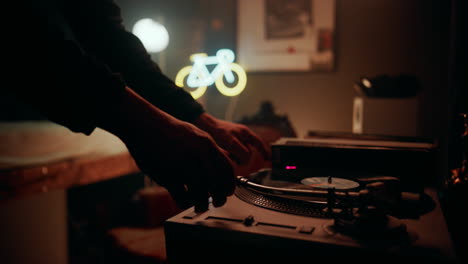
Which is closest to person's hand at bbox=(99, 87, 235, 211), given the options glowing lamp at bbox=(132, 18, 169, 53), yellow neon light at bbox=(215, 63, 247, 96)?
yellow neon light at bbox=(215, 63, 247, 96)

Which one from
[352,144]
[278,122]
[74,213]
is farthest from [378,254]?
[74,213]

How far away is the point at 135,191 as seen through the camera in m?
3.22

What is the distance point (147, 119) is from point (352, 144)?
51 centimetres

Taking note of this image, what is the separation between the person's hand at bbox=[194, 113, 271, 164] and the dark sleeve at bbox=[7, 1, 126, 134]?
382mm

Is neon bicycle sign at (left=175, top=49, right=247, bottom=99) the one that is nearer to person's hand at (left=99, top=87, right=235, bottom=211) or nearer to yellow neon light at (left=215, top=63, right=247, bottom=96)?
yellow neon light at (left=215, top=63, right=247, bottom=96)

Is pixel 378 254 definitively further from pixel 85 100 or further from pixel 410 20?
pixel 410 20

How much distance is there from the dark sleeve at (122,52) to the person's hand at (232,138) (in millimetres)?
40

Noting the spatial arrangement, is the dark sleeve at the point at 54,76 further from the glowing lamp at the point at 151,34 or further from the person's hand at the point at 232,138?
the glowing lamp at the point at 151,34

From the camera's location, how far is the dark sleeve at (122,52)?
80cm

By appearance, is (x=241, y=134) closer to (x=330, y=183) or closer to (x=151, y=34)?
(x=330, y=183)

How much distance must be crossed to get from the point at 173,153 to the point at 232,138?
0.35 meters

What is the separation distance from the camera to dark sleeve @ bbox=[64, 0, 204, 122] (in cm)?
80

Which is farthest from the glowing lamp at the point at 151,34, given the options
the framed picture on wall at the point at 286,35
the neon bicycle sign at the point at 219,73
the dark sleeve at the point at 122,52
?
the dark sleeve at the point at 122,52

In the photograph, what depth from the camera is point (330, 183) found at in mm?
655
